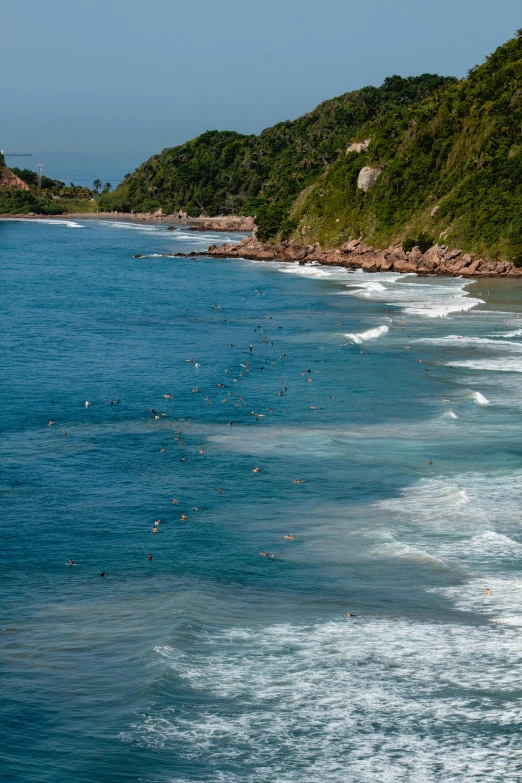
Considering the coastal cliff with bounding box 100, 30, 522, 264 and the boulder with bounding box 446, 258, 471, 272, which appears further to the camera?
the coastal cliff with bounding box 100, 30, 522, 264

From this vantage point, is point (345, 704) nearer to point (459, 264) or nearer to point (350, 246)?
point (459, 264)

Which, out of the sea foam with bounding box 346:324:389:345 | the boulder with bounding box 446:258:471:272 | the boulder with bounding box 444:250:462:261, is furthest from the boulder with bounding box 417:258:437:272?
the sea foam with bounding box 346:324:389:345

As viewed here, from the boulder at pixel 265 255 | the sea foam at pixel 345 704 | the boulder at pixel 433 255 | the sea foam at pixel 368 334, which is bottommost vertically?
the sea foam at pixel 345 704

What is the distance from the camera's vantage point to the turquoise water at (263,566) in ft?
69.6

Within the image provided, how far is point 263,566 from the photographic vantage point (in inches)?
1198

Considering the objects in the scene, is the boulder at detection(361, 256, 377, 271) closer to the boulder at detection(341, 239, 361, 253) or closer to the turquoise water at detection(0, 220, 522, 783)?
the boulder at detection(341, 239, 361, 253)

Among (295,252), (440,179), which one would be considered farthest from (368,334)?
(295,252)

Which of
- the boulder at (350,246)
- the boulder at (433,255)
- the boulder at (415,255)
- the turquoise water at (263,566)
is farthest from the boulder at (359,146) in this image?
the turquoise water at (263,566)

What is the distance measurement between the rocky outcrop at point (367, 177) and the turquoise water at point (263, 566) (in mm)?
78188

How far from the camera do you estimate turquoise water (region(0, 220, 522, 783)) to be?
2120 centimetres

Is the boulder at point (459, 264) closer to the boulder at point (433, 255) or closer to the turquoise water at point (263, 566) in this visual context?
the boulder at point (433, 255)

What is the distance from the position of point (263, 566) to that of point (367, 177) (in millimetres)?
117619

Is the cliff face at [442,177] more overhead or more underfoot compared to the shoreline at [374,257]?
more overhead

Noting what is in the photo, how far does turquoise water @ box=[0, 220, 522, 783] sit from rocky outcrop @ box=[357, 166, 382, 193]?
78188 mm
